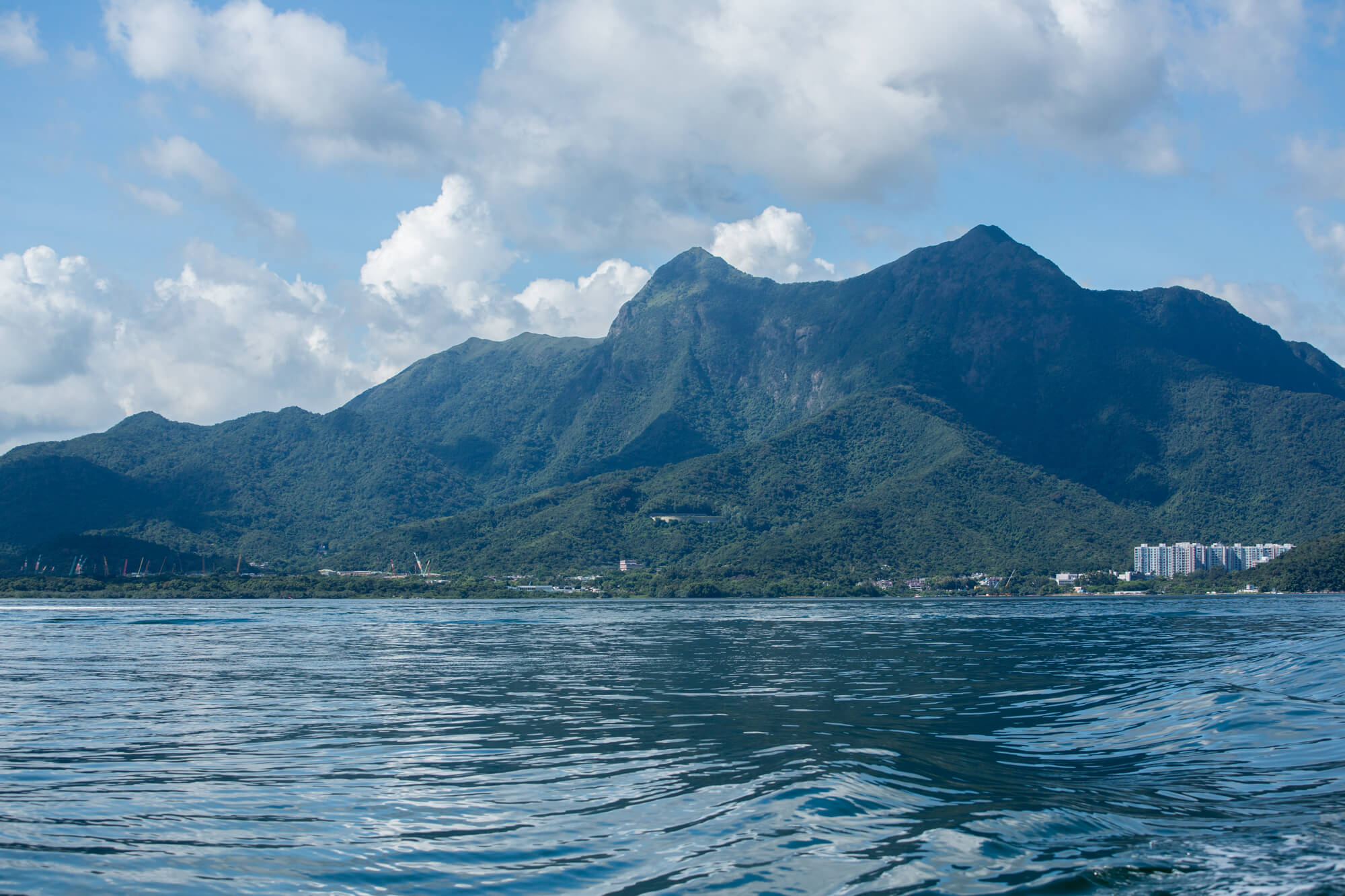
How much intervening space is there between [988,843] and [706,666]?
26.8 meters

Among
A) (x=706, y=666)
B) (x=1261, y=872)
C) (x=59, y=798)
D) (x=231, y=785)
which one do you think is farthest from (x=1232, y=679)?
(x=59, y=798)

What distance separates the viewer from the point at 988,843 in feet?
42.5

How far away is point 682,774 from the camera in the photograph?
17812 mm

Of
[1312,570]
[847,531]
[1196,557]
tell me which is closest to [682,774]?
[1312,570]

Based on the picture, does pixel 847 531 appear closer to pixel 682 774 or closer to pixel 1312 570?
pixel 1312 570

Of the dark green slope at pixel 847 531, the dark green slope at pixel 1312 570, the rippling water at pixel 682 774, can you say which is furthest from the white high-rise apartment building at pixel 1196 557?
the rippling water at pixel 682 774

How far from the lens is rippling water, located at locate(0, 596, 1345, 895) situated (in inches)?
483

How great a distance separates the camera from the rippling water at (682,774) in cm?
1227

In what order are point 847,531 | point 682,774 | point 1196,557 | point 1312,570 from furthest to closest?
point 847,531 → point 1196,557 → point 1312,570 → point 682,774

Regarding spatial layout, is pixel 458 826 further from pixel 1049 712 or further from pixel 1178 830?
pixel 1049 712

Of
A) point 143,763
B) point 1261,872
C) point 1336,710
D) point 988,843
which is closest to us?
point 1261,872

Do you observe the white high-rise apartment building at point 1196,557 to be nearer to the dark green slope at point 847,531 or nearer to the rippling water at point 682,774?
the dark green slope at point 847,531

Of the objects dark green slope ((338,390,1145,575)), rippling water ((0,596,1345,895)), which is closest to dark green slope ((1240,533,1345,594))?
dark green slope ((338,390,1145,575))

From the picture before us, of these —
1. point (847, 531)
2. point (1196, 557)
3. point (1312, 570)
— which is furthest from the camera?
point (847, 531)
